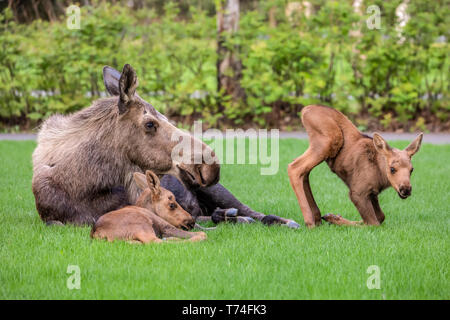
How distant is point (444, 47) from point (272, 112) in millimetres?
4081

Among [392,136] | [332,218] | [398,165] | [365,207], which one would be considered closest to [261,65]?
[392,136]

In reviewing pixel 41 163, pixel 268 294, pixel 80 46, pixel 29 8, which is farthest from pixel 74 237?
pixel 29 8

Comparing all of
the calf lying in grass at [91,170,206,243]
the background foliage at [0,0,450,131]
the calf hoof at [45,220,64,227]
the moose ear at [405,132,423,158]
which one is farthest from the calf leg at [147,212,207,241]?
the background foliage at [0,0,450,131]

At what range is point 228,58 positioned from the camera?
54.4ft

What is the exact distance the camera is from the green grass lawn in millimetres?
4934

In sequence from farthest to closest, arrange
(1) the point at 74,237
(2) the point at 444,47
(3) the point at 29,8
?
1. (3) the point at 29,8
2. (2) the point at 444,47
3. (1) the point at 74,237

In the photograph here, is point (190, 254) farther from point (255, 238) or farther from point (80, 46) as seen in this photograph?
point (80, 46)

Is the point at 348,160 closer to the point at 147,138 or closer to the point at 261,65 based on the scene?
the point at 147,138

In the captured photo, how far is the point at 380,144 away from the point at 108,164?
2.62m

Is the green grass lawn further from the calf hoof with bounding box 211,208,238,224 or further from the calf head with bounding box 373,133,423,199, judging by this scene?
the calf head with bounding box 373,133,423,199

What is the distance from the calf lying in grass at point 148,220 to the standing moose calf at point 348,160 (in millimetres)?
1295

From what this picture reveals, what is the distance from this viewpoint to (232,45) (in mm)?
16172

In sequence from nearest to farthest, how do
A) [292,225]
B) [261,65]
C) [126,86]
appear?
[126,86] → [292,225] → [261,65]

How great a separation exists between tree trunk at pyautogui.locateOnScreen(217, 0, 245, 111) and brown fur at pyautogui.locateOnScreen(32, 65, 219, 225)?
9838mm
